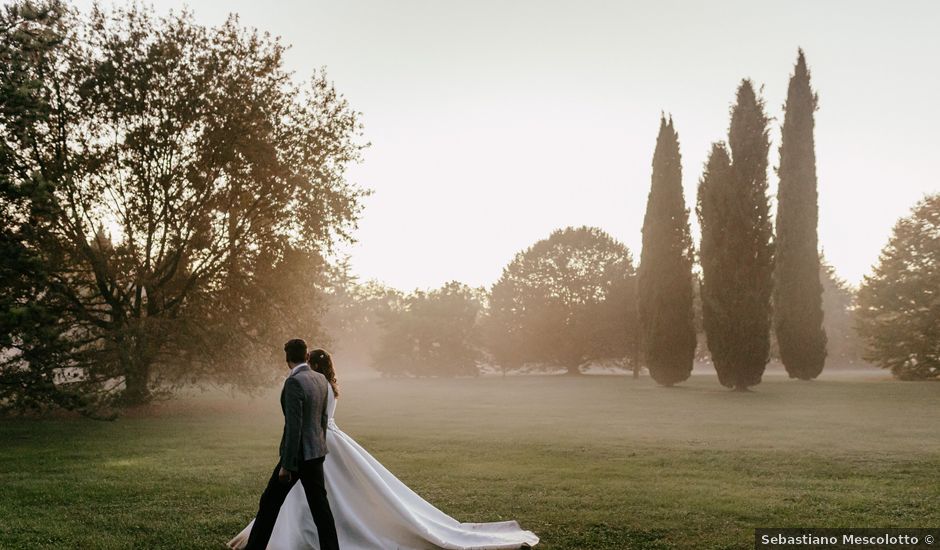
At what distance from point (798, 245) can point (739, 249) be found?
225 inches

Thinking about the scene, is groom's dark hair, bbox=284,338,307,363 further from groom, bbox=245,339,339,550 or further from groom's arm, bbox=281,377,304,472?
groom's arm, bbox=281,377,304,472

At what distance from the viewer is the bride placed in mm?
6824

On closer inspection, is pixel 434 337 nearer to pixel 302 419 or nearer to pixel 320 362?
pixel 320 362

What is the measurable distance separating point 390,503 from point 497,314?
177 ft

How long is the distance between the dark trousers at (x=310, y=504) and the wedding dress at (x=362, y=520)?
614mm

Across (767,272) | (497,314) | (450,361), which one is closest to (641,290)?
(767,272)

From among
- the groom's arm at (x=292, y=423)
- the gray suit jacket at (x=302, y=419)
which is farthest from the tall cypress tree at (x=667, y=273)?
the groom's arm at (x=292, y=423)

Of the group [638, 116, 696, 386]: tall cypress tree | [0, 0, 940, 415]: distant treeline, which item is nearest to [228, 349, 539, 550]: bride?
[0, 0, 940, 415]: distant treeline

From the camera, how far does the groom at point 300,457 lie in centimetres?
613

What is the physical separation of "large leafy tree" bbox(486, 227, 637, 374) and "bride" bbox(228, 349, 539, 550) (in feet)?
154

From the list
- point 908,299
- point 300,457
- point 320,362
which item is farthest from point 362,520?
point 908,299

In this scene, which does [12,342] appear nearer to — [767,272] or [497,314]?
[767,272]

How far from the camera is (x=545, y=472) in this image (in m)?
11.6

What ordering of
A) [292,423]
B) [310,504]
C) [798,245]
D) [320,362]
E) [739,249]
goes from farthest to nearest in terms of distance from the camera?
[798,245], [739,249], [320,362], [310,504], [292,423]
